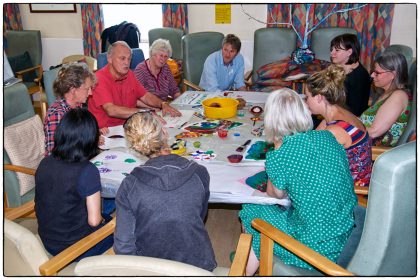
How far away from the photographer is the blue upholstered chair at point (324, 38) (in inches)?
187

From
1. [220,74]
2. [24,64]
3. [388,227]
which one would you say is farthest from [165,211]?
[24,64]

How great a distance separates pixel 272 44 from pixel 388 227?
11.5 ft

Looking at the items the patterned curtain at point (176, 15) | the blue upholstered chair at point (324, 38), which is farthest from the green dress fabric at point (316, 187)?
the patterned curtain at point (176, 15)

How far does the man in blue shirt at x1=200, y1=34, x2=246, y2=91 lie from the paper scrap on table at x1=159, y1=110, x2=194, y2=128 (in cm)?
99

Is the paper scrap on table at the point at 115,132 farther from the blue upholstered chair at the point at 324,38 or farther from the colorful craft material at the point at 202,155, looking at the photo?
the blue upholstered chair at the point at 324,38

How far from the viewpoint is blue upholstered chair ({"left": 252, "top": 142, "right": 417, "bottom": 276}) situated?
1.47 meters

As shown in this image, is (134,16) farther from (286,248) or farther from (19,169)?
(286,248)

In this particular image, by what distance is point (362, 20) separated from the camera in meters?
4.84

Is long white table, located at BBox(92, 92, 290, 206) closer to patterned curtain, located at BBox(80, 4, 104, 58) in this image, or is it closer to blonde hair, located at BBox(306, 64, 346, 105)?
blonde hair, located at BBox(306, 64, 346, 105)

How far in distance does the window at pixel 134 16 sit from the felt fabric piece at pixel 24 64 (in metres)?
1.09

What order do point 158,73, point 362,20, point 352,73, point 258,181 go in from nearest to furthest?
1. point 258,181
2. point 352,73
3. point 158,73
4. point 362,20

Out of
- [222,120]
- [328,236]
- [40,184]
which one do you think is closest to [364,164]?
[328,236]

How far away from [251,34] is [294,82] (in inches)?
56.1

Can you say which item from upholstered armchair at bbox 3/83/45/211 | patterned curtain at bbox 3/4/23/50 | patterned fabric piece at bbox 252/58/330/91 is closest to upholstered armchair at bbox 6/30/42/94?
patterned curtain at bbox 3/4/23/50
